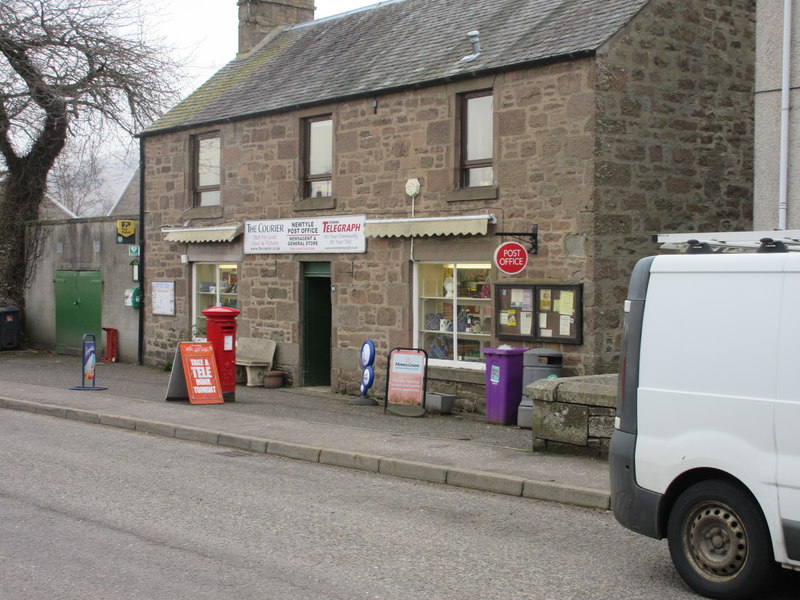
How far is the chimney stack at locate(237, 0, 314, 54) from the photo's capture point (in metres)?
22.7

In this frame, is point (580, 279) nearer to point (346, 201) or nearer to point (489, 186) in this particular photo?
point (489, 186)

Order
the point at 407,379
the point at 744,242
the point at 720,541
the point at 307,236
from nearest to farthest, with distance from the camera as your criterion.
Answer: the point at 720,541, the point at 744,242, the point at 407,379, the point at 307,236

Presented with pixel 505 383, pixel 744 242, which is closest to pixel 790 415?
pixel 744 242

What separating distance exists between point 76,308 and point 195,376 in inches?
388

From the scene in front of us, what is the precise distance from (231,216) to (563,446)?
1058 centimetres

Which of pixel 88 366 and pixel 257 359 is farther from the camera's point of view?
pixel 257 359

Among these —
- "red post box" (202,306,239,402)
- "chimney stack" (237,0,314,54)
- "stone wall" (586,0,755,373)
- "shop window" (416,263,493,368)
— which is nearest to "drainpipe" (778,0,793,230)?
"stone wall" (586,0,755,373)

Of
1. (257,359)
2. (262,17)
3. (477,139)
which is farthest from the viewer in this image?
(262,17)

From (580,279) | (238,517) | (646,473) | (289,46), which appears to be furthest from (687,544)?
(289,46)

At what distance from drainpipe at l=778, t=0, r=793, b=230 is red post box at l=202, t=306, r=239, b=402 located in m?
8.36

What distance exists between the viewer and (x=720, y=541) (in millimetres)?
5785

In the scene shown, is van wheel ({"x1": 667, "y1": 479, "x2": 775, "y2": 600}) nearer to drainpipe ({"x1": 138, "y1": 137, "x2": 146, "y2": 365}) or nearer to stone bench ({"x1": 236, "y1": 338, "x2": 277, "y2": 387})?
stone bench ({"x1": 236, "y1": 338, "x2": 277, "y2": 387})

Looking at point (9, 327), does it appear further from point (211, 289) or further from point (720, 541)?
point (720, 541)

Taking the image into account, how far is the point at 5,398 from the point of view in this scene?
49.9ft
